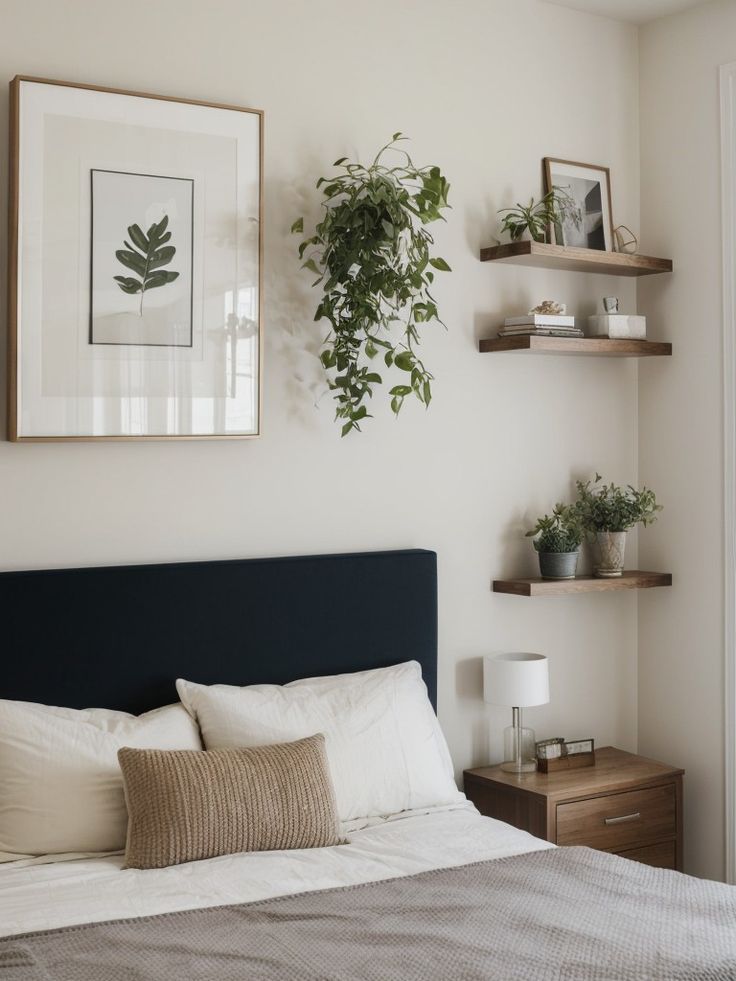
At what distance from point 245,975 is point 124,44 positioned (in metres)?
2.25

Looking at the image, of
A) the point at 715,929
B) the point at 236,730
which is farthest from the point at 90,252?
the point at 715,929

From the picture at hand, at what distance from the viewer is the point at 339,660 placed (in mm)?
3119

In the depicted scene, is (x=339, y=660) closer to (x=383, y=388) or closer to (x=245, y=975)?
(x=383, y=388)

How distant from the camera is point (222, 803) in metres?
2.45

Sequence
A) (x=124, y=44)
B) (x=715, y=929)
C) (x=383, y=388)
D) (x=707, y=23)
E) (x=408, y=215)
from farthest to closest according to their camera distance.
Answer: (x=707, y=23)
(x=383, y=388)
(x=408, y=215)
(x=124, y=44)
(x=715, y=929)

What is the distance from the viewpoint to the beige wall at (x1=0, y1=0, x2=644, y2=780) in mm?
2861

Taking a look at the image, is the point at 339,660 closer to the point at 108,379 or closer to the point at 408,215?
the point at 108,379

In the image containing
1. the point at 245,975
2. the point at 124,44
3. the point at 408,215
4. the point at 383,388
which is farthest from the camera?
the point at 383,388

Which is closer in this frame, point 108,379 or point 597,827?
point 108,379

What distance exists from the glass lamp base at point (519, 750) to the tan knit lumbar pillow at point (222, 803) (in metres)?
0.96

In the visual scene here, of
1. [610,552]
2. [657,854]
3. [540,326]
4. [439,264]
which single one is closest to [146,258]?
[439,264]

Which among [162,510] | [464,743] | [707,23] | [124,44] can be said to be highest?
[707,23]

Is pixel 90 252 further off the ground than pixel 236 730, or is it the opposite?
pixel 90 252

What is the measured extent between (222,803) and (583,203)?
7.60ft
